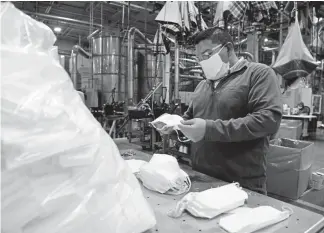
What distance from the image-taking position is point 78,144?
0.59 m

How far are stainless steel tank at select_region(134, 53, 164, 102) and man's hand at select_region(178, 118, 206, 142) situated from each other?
201 inches

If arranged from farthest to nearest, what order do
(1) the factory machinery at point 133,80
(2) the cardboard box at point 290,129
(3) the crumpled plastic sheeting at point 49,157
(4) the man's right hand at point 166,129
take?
(2) the cardboard box at point 290,129
(1) the factory machinery at point 133,80
(4) the man's right hand at point 166,129
(3) the crumpled plastic sheeting at point 49,157

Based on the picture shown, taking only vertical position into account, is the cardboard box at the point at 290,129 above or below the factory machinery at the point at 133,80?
below

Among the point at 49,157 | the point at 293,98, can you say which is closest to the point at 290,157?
the point at 49,157

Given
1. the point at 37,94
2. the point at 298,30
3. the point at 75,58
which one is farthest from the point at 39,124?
the point at 75,58

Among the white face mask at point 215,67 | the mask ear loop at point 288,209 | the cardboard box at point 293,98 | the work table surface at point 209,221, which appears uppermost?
the white face mask at point 215,67

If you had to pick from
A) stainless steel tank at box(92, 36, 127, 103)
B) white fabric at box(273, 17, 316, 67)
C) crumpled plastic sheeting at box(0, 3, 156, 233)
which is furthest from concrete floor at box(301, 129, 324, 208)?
stainless steel tank at box(92, 36, 127, 103)

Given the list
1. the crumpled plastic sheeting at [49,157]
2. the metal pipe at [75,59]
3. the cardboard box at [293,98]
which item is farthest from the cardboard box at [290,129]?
the metal pipe at [75,59]

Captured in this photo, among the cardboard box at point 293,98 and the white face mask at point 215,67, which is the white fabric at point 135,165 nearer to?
the white face mask at point 215,67

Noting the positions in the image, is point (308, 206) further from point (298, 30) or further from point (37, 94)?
point (37, 94)

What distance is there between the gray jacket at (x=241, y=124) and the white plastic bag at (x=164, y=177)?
0.78ft

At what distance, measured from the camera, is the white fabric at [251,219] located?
0.72 meters

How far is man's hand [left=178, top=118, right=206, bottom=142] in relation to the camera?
1149 mm

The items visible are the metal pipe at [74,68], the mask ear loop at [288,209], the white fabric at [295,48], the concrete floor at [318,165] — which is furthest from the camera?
the metal pipe at [74,68]
